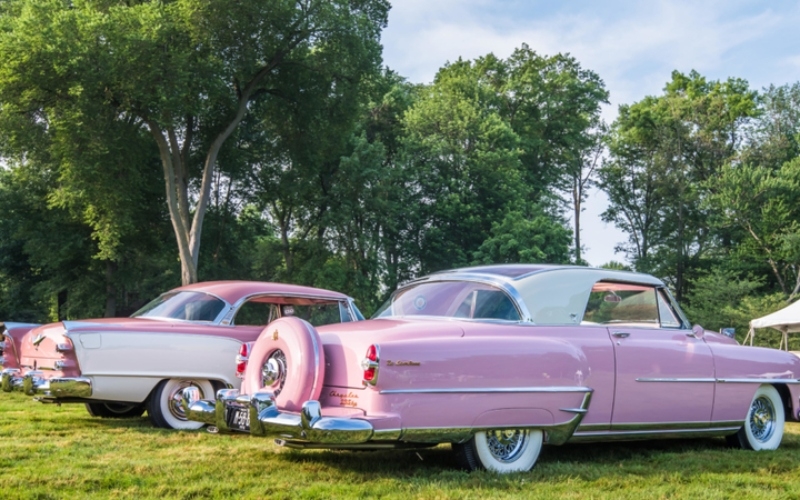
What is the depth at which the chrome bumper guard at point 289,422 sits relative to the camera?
16.3 ft

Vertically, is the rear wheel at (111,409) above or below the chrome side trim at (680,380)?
below

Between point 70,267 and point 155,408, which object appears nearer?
point 155,408

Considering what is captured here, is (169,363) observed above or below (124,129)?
below

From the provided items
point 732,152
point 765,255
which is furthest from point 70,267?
point 732,152

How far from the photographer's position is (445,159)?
39281mm

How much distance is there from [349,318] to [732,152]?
1583 inches

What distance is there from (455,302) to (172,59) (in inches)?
716

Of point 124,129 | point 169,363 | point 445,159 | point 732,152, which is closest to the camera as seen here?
point 169,363

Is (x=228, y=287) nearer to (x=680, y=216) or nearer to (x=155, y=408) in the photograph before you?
(x=155, y=408)

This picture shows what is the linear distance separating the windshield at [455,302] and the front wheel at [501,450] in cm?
84

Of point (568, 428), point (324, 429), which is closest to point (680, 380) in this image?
point (568, 428)

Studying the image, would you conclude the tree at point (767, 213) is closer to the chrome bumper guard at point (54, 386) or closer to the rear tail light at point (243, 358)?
the chrome bumper guard at point (54, 386)

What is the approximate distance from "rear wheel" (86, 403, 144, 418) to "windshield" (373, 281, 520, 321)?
434 cm

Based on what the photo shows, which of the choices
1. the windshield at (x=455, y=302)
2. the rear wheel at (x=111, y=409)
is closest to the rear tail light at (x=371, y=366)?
the windshield at (x=455, y=302)
